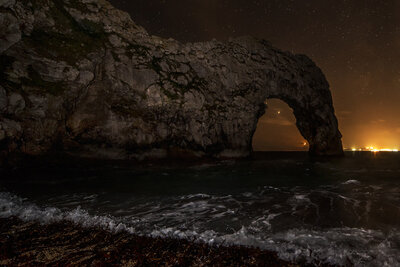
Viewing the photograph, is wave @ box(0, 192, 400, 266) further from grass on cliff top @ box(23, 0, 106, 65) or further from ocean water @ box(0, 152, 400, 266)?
grass on cliff top @ box(23, 0, 106, 65)

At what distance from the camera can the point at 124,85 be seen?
2092 cm

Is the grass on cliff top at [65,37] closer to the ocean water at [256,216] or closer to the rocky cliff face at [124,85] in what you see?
the rocky cliff face at [124,85]

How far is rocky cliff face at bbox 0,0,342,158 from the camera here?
51.1 ft

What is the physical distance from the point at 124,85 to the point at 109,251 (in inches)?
776

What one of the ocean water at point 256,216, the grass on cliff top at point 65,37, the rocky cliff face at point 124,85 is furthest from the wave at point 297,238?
the grass on cliff top at point 65,37

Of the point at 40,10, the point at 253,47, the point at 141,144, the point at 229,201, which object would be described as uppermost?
the point at 253,47

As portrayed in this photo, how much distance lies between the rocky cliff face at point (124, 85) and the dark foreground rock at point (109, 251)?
45.6ft

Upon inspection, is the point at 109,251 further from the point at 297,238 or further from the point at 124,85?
the point at 124,85

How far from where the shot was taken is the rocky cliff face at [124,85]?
51.1ft

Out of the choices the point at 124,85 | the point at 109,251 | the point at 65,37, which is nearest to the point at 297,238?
the point at 109,251

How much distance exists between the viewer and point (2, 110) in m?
13.8

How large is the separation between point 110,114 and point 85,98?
8.54 feet

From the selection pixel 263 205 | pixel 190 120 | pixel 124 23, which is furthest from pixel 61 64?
pixel 263 205

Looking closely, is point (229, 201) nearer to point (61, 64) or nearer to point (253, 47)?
point (61, 64)
